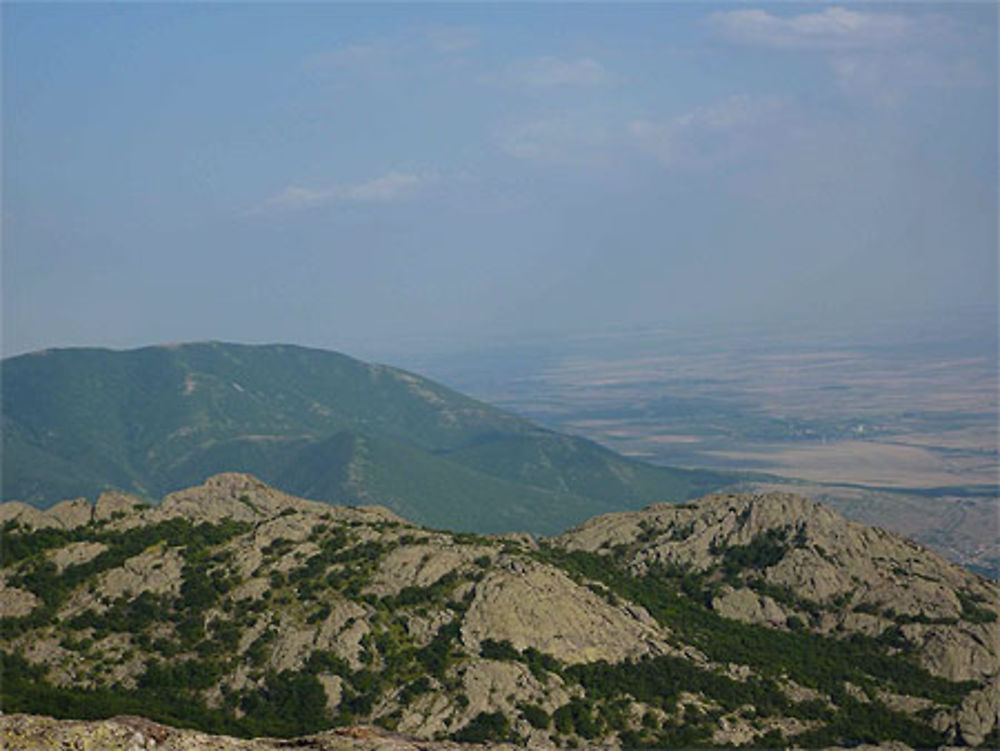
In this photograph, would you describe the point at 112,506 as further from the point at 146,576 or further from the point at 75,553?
the point at 146,576

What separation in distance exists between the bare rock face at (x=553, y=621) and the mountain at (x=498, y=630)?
17 centimetres

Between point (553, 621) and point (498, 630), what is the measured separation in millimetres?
3459

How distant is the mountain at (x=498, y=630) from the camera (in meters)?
60.6

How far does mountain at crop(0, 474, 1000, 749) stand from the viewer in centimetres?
6056

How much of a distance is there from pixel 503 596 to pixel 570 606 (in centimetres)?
420

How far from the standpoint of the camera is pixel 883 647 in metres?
74.8

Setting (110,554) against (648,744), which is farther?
(110,554)

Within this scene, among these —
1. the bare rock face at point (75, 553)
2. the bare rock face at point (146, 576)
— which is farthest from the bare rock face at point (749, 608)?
the bare rock face at point (75, 553)

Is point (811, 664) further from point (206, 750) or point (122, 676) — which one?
point (206, 750)

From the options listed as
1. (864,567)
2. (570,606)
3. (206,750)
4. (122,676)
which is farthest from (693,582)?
(206,750)

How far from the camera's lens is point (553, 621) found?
222 feet

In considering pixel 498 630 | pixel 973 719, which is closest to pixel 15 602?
pixel 498 630

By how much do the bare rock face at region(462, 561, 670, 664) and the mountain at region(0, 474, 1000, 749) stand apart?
175mm

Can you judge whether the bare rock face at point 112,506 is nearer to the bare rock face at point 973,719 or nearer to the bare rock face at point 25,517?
the bare rock face at point 25,517
